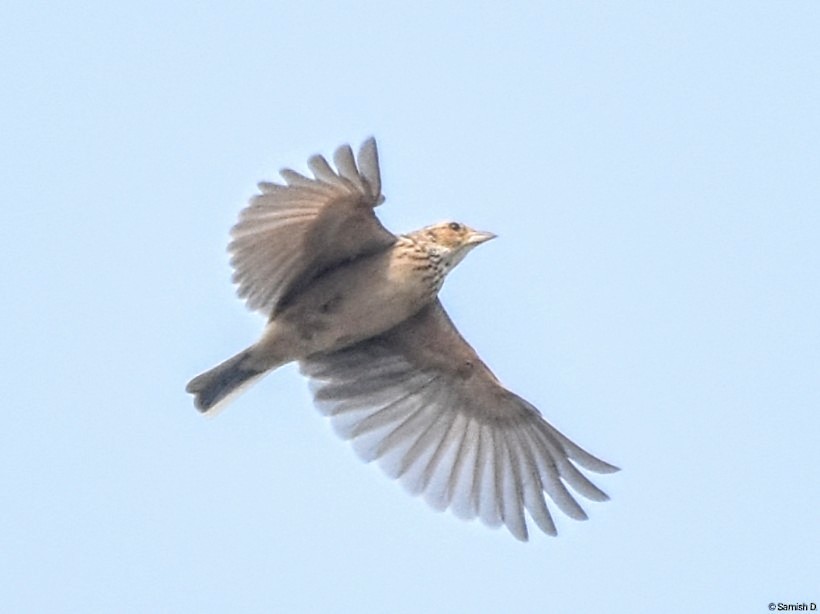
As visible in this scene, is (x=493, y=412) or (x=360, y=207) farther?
(x=493, y=412)

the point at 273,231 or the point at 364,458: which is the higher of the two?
the point at 273,231

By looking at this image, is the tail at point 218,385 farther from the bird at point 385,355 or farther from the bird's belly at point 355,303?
the bird's belly at point 355,303

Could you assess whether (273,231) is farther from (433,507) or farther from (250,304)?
(433,507)

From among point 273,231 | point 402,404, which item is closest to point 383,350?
point 402,404

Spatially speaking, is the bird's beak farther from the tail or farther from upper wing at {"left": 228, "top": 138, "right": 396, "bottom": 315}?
the tail

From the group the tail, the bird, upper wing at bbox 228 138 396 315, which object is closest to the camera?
upper wing at bbox 228 138 396 315

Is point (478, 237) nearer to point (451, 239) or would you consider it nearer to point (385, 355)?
point (451, 239)

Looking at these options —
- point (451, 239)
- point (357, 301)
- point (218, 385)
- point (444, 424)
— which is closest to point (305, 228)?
point (357, 301)

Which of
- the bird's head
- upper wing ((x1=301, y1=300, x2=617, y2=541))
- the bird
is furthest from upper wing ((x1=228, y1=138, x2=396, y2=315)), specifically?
upper wing ((x1=301, y1=300, x2=617, y2=541))
